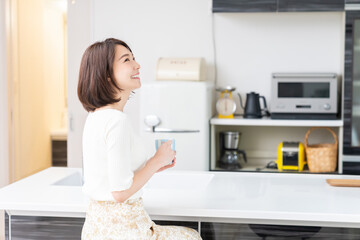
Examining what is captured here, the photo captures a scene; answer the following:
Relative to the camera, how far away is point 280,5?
3.66m

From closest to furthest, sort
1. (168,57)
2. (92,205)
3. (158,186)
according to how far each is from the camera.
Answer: (92,205) → (158,186) → (168,57)

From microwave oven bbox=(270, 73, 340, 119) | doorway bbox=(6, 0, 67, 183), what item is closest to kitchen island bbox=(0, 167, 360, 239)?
microwave oven bbox=(270, 73, 340, 119)

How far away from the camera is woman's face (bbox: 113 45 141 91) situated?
1462 millimetres

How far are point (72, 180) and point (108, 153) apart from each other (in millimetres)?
968

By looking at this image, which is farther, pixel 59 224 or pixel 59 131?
pixel 59 131

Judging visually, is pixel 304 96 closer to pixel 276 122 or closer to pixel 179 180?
pixel 276 122

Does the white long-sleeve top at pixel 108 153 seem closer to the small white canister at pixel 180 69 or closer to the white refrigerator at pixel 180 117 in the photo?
the white refrigerator at pixel 180 117

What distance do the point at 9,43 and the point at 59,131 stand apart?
1366 millimetres

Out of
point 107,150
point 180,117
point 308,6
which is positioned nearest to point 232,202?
point 107,150

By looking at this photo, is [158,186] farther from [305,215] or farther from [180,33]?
[180,33]

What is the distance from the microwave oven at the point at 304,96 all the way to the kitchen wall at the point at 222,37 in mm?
359

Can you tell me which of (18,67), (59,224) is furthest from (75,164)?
(59,224)

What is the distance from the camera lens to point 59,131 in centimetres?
564

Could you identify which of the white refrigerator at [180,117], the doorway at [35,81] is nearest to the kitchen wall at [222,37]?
the white refrigerator at [180,117]
